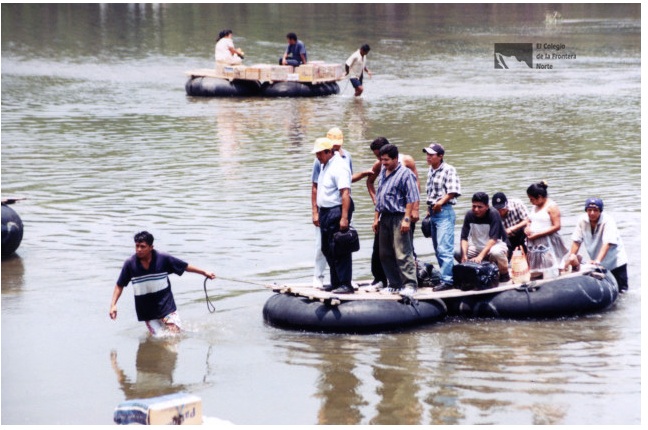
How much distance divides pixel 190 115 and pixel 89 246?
12.4 metres

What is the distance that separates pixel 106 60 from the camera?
39.9m

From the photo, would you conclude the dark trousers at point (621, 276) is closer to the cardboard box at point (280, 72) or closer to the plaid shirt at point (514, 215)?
the plaid shirt at point (514, 215)

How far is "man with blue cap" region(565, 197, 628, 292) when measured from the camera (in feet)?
40.3

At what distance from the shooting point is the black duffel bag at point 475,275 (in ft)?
38.2

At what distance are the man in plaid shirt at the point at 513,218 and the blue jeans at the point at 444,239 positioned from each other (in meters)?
0.63

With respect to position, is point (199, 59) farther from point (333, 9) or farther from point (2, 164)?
point (333, 9)

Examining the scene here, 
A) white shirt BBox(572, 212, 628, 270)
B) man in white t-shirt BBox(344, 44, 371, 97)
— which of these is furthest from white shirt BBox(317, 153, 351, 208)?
man in white t-shirt BBox(344, 44, 371, 97)

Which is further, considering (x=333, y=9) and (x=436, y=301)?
(x=333, y=9)

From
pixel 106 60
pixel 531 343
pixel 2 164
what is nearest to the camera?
pixel 531 343

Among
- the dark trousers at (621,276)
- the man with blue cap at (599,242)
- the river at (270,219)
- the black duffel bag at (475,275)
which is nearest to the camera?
the river at (270,219)

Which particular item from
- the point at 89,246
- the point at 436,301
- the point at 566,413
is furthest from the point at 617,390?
the point at 89,246

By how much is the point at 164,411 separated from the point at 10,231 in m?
6.83

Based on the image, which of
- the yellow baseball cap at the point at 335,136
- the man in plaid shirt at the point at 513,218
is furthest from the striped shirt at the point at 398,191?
the man in plaid shirt at the point at 513,218

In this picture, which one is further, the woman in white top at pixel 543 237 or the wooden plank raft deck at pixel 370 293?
the woman in white top at pixel 543 237
